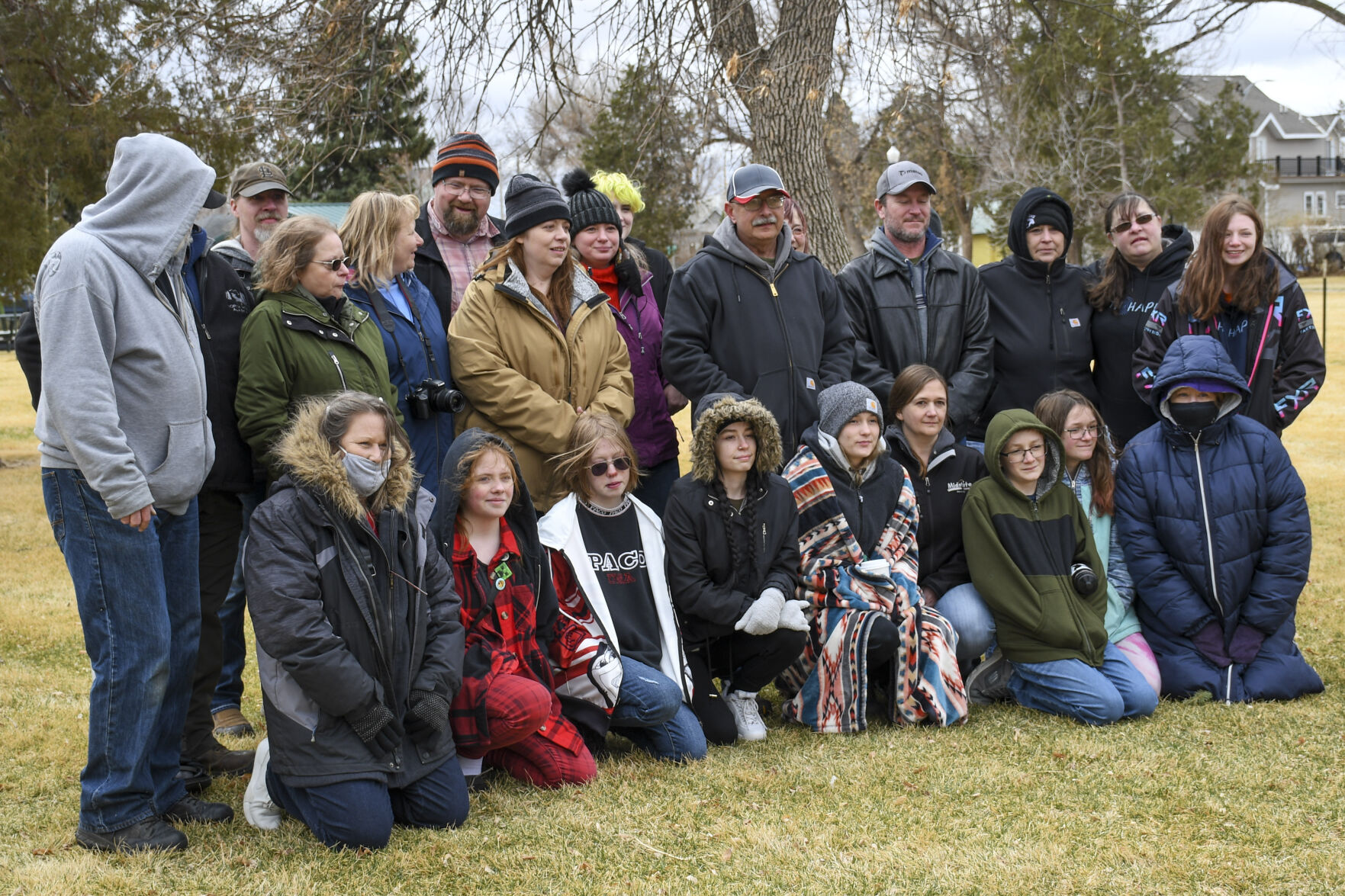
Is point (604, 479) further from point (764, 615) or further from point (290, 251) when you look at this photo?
point (290, 251)

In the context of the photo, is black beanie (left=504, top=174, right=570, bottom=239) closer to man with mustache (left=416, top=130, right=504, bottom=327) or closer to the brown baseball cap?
man with mustache (left=416, top=130, right=504, bottom=327)

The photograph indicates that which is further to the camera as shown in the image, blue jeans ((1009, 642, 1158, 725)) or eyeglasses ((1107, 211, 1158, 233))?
eyeglasses ((1107, 211, 1158, 233))

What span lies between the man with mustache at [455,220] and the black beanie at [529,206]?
0.32 m

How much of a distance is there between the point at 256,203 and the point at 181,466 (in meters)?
1.86

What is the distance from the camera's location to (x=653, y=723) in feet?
13.6

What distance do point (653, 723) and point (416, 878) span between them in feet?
3.94

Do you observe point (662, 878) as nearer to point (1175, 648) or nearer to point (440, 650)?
point (440, 650)

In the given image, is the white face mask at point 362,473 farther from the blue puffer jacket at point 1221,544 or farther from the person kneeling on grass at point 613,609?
the blue puffer jacket at point 1221,544

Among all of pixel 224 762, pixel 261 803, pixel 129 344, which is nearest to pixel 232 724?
pixel 224 762

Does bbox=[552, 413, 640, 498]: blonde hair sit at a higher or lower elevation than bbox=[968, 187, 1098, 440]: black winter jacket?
lower

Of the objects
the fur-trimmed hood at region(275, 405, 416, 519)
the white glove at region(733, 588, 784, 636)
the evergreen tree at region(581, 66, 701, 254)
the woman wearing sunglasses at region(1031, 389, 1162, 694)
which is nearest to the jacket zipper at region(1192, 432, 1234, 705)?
the woman wearing sunglasses at region(1031, 389, 1162, 694)

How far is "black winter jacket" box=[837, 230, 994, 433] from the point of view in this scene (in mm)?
5320

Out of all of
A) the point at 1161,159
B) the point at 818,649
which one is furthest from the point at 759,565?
the point at 1161,159

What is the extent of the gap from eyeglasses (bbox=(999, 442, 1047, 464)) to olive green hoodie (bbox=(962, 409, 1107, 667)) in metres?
0.05
